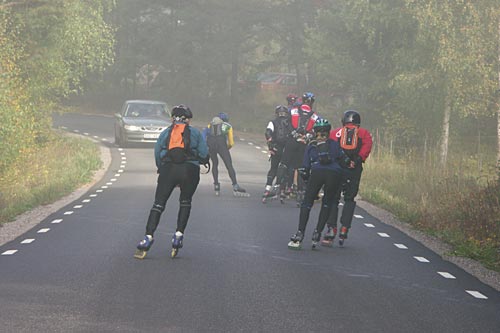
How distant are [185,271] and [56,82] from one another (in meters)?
25.2

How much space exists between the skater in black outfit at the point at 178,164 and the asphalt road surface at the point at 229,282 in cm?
39

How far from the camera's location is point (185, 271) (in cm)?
1164

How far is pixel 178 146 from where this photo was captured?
1252 centimetres

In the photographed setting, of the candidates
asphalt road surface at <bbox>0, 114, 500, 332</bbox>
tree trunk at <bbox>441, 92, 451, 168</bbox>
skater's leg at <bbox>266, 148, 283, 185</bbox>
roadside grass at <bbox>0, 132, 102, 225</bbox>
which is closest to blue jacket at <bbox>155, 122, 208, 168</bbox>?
asphalt road surface at <bbox>0, 114, 500, 332</bbox>

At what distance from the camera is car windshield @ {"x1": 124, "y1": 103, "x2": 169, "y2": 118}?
125 ft

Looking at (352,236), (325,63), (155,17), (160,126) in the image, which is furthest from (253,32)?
(352,236)

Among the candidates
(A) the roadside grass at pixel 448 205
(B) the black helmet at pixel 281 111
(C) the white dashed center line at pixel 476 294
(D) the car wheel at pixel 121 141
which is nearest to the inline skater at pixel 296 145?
(B) the black helmet at pixel 281 111

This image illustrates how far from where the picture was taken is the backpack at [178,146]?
12.5 m

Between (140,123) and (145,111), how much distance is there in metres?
1.58

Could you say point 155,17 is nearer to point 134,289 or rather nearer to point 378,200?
point 378,200

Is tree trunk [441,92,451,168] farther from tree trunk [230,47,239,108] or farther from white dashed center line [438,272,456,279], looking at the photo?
white dashed center line [438,272,456,279]

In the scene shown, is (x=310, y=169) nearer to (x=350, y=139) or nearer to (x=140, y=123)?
(x=350, y=139)

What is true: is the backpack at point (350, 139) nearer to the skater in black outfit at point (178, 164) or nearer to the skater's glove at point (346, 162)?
the skater's glove at point (346, 162)

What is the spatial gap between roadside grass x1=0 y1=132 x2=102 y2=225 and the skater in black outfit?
5402 mm
